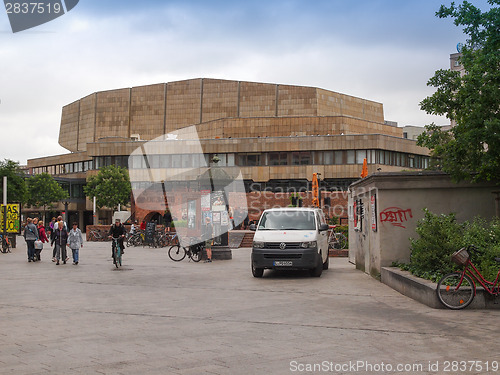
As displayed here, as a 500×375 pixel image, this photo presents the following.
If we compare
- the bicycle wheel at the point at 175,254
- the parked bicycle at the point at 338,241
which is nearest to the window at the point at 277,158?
the parked bicycle at the point at 338,241

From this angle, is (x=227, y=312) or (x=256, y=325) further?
(x=227, y=312)

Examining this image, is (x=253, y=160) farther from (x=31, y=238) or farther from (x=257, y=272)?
(x=257, y=272)

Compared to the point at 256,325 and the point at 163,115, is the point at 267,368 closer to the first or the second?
the point at 256,325

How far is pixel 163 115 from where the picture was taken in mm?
111125

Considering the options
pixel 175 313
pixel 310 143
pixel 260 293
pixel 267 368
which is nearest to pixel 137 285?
pixel 260 293

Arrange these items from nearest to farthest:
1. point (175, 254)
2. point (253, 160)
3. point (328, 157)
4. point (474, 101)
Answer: point (474, 101) → point (175, 254) → point (328, 157) → point (253, 160)

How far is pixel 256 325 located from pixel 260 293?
4.38m

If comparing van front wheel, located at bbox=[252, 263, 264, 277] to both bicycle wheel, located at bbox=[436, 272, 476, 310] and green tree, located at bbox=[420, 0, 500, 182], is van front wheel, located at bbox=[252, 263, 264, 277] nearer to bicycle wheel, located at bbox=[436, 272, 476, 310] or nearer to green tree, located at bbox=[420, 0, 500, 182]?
green tree, located at bbox=[420, 0, 500, 182]

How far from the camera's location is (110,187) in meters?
83.2

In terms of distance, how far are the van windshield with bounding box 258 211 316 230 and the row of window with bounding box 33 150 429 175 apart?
199 ft

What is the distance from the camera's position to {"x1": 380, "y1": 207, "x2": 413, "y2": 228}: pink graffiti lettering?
15.8m

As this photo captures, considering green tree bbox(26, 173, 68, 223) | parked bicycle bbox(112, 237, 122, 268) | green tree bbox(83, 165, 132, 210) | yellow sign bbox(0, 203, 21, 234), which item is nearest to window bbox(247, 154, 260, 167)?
green tree bbox(83, 165, 132, 210)

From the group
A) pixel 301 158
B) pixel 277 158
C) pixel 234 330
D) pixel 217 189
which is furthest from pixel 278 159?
pixel 234 330

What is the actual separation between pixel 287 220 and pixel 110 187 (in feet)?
222
